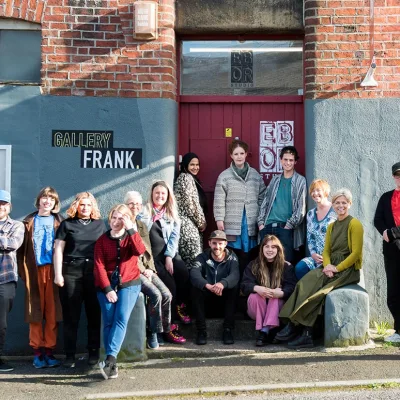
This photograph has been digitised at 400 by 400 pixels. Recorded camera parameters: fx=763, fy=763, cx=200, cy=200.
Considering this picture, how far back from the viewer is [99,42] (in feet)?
29.5

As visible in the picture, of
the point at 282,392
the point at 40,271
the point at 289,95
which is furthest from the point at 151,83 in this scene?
the point at 282,392

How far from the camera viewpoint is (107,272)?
24.6 ft

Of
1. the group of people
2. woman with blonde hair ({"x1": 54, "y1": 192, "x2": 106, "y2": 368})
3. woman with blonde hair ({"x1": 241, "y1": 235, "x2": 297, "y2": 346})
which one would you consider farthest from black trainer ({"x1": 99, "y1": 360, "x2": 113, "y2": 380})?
woman with blonde hair ({"x1": 241, "y1": 235, "x2": 297, "y2": 346})

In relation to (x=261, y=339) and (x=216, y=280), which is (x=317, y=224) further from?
(x=261, y=339)

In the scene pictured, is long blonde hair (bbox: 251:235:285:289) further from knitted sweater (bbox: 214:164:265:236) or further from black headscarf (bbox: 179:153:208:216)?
black headscarf (bbox: 179:153:208:216)


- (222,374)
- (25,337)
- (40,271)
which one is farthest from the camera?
(25,337)

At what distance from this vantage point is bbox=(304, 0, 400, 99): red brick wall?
888cm

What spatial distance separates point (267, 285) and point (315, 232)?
0.81 m

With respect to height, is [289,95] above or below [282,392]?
above

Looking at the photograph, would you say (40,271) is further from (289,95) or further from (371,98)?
(371,98)

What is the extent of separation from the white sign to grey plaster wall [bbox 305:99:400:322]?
1.69 ft

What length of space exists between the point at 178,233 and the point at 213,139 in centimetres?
A: 144

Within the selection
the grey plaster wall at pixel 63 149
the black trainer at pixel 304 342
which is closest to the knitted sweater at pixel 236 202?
the grey plaster wall at pixel 63 149

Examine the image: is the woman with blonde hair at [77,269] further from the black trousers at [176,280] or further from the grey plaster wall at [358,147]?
the grey plaster wall at [358,147]
